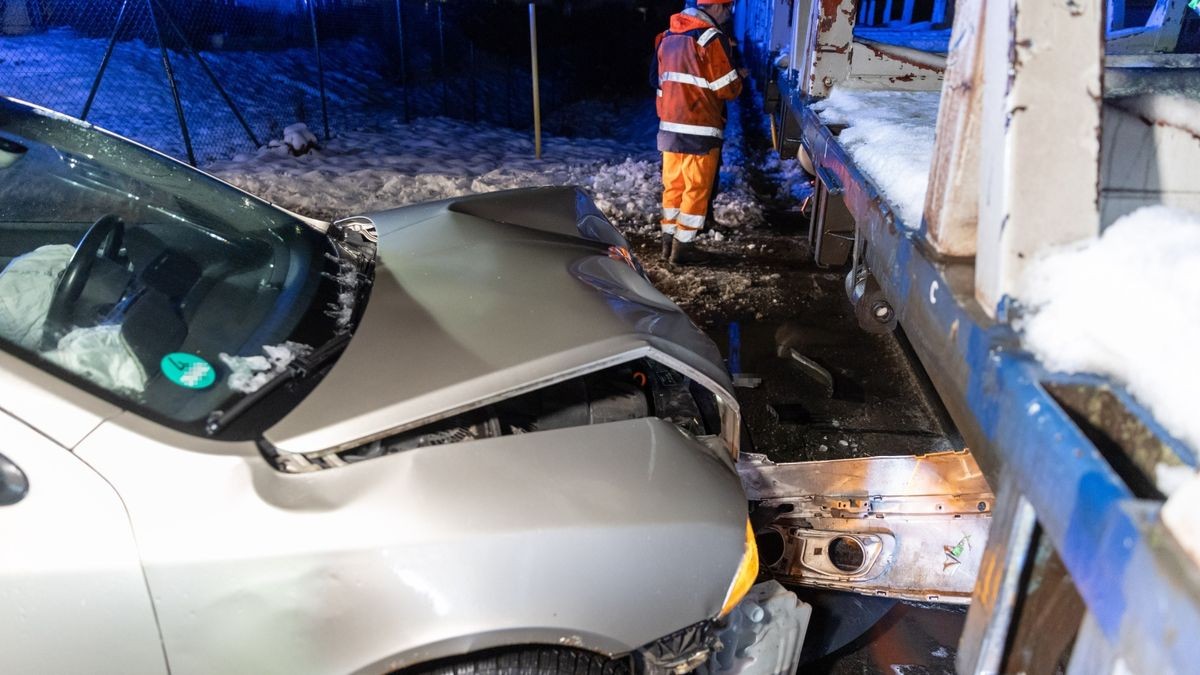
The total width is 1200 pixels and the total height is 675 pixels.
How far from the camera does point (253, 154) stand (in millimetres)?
8891

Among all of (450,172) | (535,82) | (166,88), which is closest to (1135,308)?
(450,172)

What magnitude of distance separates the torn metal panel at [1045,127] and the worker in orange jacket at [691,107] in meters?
4.49

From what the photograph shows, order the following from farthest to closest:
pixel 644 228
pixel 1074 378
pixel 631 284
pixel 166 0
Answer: pixel 166 0 → pixel 644 228 → pixel 631 284 → pixel 1074 378

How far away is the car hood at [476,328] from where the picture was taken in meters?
1.68

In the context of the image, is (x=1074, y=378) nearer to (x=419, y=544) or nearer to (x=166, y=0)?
(x=419, y=544)

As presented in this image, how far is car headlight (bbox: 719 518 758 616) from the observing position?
1.76 meters

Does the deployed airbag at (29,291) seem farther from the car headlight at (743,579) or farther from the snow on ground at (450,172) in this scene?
the snow on ground at (450,172)

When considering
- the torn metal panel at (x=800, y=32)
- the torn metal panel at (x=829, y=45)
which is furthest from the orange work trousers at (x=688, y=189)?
the torn metal panel at (x=829, y=45)

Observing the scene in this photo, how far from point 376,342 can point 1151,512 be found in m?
1.57

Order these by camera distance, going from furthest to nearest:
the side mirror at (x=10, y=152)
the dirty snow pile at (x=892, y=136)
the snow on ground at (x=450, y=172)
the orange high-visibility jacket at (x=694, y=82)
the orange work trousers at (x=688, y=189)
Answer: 1. the snow on ground at (x=450, y=172)
2. the orange work trousers at (x=688, y=189)
3. the orange high-visibility jacket at (x=694, y=82)
4. the dirty snow pile at (x=892, y=136)
5. the side mirror at (x=10, y=152)


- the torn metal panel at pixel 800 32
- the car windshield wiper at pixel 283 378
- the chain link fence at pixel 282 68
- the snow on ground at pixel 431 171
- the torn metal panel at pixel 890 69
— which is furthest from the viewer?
the chain link fence at pixel 282 68

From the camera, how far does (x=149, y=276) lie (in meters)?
2.03

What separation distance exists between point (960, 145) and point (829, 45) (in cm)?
337

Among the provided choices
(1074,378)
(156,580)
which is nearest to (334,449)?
(156,580)
